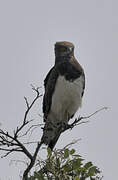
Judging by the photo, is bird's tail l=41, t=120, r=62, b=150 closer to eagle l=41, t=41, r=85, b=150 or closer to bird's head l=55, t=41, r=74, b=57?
eagle l=41, t=41, r=85, b=150

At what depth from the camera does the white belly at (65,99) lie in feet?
28.0

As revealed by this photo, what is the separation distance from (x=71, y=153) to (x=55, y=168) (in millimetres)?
396

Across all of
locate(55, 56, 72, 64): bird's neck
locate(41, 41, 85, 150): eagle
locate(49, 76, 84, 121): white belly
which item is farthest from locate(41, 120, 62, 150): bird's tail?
locate(55, 56, 72, 64): bird's neck

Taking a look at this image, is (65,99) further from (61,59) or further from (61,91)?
(61,59)

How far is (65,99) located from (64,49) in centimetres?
106

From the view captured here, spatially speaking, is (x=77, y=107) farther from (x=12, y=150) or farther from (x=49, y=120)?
(x=12, y=150)

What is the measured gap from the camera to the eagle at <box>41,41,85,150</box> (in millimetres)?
8531

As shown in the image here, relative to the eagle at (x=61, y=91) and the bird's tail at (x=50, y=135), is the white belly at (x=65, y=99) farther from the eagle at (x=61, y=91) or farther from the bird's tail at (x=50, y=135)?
the bird's tail at (x=50, y=135)

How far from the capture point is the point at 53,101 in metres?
8.85

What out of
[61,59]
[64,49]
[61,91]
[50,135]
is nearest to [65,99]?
[61,91]

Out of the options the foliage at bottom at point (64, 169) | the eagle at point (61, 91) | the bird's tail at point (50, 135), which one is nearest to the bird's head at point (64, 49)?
the eagle at point (61, 91)

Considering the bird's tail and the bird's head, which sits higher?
the bird's head

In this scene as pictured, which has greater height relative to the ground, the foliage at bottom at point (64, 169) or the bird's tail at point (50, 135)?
the bird's tail at point (50, 135)

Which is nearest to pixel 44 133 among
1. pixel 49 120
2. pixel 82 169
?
pixel 49 120
